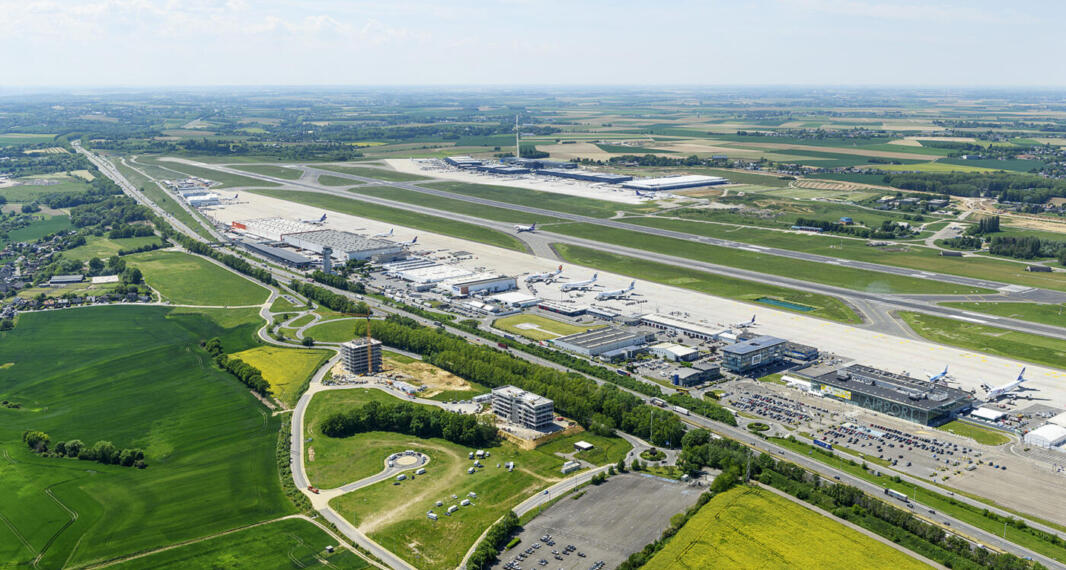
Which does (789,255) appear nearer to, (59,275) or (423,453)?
(423,453)

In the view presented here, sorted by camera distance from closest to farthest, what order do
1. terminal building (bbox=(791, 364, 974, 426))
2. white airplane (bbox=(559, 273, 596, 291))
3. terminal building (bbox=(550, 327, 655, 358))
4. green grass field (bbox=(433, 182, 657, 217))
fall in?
terminal building (bbox=(791, 364, 974, 426)) → terminal building (bbox=(550, 327, 655, 358)) → white airplane (bbox=(559, 273, 596, 291)) → green grass field (bbox=(433, 182, 657, 217))

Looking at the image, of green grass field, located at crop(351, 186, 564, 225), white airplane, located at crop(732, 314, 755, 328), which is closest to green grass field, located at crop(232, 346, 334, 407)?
white airplane, located at crop(732, 314, 755, 328)

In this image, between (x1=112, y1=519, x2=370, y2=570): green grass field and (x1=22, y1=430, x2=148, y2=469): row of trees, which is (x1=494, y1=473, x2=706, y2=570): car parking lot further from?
(x1=22, y1=430, x2=148, y2=469): row of trees

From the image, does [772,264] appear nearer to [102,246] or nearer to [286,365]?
[286,365]

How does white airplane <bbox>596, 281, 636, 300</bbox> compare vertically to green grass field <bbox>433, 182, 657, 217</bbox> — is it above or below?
below

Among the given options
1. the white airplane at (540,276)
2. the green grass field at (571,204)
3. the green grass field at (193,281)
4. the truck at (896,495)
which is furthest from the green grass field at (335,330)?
the green grass field at (571,204)
